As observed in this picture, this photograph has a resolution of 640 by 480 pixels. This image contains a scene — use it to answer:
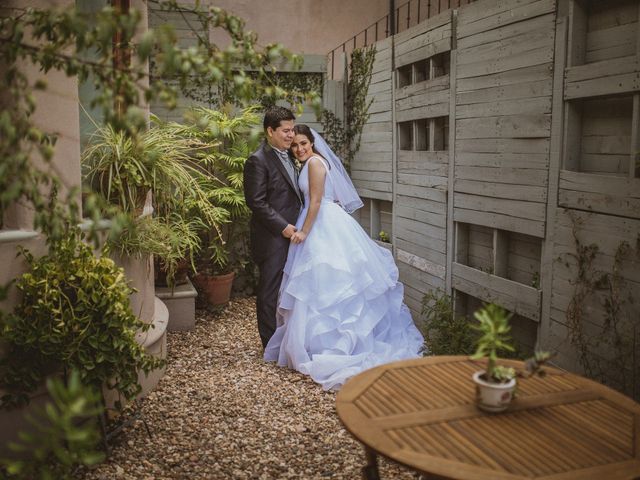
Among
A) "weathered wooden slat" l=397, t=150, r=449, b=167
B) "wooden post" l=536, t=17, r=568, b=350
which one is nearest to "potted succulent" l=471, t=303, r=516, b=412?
"wooden post" l=536, t=17, r=568, b=350

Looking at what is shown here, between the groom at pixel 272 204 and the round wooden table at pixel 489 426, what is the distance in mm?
2736

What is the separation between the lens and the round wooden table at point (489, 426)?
6.64 ft

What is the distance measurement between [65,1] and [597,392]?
3.50m

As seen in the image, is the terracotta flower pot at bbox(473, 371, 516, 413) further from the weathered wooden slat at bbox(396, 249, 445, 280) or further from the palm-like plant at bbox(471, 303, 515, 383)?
the weathered wooden slat at bbox(396, 249, 445, 280)

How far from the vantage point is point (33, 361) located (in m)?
3.39

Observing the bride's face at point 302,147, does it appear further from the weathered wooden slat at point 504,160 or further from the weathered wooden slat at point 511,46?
the weathered wooden slat at point 511,46

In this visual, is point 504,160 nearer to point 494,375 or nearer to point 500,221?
point 500,221

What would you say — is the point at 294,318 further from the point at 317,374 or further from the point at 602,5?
the point at 602,5

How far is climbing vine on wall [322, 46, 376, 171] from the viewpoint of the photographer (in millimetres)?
7125

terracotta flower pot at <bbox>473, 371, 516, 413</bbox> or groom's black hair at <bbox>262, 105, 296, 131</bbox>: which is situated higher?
groom's black hair at <bbox>262, 105, 296, 131</bbox>

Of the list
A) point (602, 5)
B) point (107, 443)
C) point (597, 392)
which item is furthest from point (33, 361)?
point (602, 5)

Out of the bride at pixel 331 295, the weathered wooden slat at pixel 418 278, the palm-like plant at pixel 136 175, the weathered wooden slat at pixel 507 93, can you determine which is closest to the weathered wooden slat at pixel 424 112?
the weathered wooden slat at pixel 507 93

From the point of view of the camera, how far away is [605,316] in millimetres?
3713

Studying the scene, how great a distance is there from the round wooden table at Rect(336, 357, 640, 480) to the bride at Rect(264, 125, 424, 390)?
2.08m
